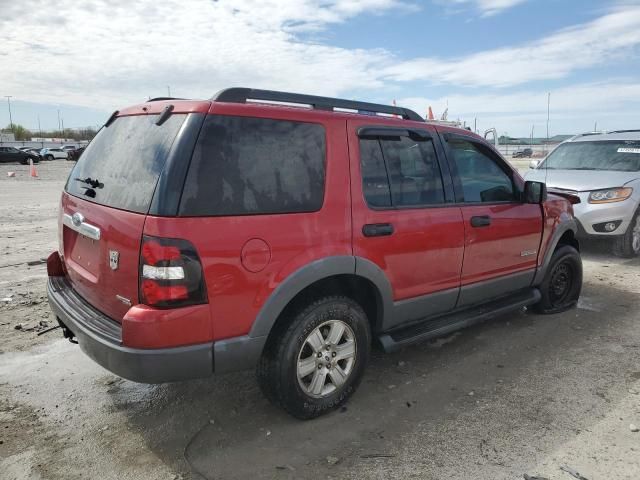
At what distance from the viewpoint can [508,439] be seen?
2910 mm

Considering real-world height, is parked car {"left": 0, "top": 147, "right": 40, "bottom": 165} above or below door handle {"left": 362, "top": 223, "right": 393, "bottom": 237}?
above

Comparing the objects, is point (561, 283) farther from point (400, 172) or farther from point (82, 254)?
point (82, 254)

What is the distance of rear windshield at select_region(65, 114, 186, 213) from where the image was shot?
2.62m

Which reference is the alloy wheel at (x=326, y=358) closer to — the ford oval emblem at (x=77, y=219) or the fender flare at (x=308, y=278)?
the fender flare at (x=308, y=278)

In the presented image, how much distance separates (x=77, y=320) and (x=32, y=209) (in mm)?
10599

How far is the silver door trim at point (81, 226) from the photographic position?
284 cm

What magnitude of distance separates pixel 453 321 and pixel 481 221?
80cm

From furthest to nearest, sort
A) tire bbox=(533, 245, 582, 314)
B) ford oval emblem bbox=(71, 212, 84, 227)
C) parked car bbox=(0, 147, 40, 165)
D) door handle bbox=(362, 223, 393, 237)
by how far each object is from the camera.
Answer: parked car bbox=(0, 147, 40, 165), tire bbox=(533, 245, 582, 314), door handle bbox=(362, 223, 393, 237), ford oval emblem bbox=(71, 212, 84, 227)

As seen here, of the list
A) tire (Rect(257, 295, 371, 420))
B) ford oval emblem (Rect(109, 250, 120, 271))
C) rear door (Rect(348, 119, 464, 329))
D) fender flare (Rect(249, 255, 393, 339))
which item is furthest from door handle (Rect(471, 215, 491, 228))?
ford oval emblem (Rect(109, 250, 120, 271))

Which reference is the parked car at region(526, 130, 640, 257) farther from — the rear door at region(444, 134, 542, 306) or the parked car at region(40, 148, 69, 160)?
the parked car at region(40, 148, 69, 160)

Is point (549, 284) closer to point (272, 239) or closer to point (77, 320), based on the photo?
point (272, 239)

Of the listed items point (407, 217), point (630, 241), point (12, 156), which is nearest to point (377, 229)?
point (407, 217)

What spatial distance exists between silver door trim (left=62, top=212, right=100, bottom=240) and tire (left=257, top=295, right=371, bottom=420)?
3.82 feet

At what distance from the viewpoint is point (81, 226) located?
299 cm
